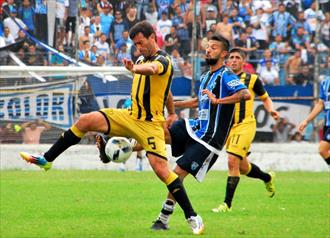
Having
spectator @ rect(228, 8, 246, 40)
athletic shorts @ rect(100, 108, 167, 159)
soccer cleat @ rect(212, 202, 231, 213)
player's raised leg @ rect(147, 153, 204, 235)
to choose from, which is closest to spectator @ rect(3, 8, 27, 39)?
spectator @ rect(228, 8, 246, 40)

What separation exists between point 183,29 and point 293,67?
288cm

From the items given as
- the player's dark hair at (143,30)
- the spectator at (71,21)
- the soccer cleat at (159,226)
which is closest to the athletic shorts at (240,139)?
the soccer cleat at (159,226)

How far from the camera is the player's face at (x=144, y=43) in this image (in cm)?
996

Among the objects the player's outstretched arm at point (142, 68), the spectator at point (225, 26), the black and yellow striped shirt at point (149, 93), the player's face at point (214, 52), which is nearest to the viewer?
the player's outstretched arm at point (142, 68)

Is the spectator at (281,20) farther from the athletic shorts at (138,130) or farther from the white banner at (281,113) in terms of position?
the athletic shorts at (138,130)

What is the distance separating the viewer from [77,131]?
10062mm

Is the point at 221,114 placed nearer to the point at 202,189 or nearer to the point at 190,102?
the point at 190,102

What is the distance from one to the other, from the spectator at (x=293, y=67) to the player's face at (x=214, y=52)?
1160 centimetres

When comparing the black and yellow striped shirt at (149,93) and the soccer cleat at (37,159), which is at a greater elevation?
the black and yellow striped shirt at (149,93)

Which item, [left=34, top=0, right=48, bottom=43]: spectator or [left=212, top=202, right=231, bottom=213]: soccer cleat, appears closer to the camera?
[left=212, top=202, right=231, bottom=213]: soccer cleat

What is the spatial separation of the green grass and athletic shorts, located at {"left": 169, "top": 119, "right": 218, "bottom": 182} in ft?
2.30

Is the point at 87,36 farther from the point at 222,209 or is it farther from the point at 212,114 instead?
the point at 212,114

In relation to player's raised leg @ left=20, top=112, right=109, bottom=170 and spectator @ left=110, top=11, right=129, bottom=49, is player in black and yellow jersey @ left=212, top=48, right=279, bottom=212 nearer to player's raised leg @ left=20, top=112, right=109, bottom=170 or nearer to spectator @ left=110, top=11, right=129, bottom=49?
player's raised leg @ left=20, top=112, right=109, bottom=170

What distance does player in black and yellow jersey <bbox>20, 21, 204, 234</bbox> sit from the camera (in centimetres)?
999
